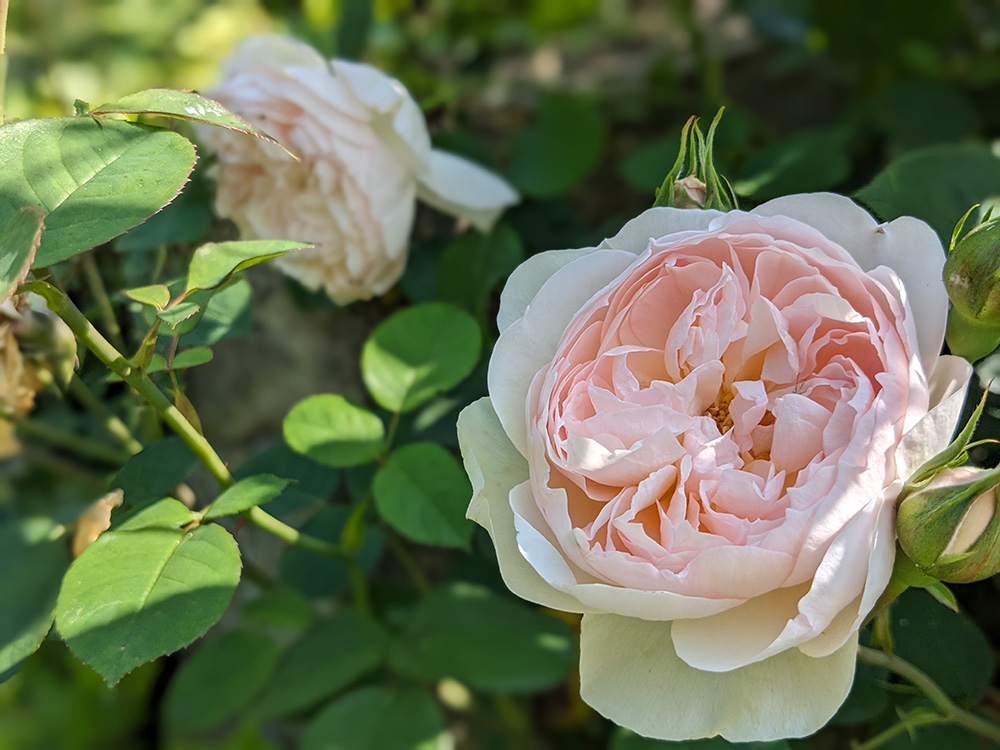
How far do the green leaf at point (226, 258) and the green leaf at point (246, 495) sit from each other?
0.10m

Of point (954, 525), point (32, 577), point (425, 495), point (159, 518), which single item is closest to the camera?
point (954, 525)

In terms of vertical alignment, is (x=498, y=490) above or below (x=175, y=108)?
below

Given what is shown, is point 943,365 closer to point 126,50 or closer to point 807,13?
point 807,13

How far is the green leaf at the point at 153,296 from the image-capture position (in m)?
0.42

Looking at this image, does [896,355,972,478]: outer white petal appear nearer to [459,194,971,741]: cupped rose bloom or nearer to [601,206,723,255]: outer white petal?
[459,194,971,741]: cupped rose bloom

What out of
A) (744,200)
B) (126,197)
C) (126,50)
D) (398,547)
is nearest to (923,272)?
(744,200)

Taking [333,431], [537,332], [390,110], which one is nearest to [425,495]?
[333,431]

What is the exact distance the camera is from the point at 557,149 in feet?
2.77

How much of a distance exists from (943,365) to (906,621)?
0.58 ft

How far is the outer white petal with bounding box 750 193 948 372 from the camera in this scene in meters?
0.39

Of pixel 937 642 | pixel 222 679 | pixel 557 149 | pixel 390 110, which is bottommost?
pixel 222 679

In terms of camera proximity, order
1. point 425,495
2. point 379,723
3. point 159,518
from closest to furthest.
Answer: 1. point 159,518
2. point 425,495
3. point 379,723

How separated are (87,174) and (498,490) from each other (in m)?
0.25

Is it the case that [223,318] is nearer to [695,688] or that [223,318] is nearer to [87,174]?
[87,174]
